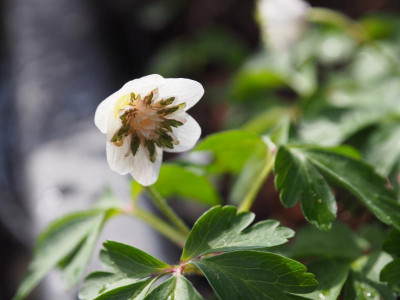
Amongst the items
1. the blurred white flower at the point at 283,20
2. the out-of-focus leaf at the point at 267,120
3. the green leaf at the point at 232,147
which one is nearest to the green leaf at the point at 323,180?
the green leaf at the point at 232,147

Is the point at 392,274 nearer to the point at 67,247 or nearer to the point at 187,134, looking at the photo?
the point at 187,134

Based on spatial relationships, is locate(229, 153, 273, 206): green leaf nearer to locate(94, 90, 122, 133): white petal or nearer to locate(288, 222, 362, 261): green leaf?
locate(288, 222, 362, 261): green leaf

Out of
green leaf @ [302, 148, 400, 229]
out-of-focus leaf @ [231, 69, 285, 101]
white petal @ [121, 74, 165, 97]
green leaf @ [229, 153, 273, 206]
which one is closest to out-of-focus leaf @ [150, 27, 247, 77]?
out-of-focus leaf @ [231, 69, 285, 101]

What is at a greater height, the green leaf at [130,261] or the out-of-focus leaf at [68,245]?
the green leaf at [130,261]

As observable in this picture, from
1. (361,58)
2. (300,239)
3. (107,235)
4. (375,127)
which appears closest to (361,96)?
(375,127)

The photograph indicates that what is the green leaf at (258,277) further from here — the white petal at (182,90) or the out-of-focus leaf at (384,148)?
the out-of-focus leaf at (384,148)

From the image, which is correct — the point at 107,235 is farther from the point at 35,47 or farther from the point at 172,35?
the point at 172,35

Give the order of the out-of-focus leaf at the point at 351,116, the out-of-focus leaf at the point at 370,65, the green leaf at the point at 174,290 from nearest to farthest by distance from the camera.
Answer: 1. the green leaf at the point at 174,290
2. the out-of-focus leaf at the point at 351,116
3. the out-of-focus leaf at the point at 370,65
